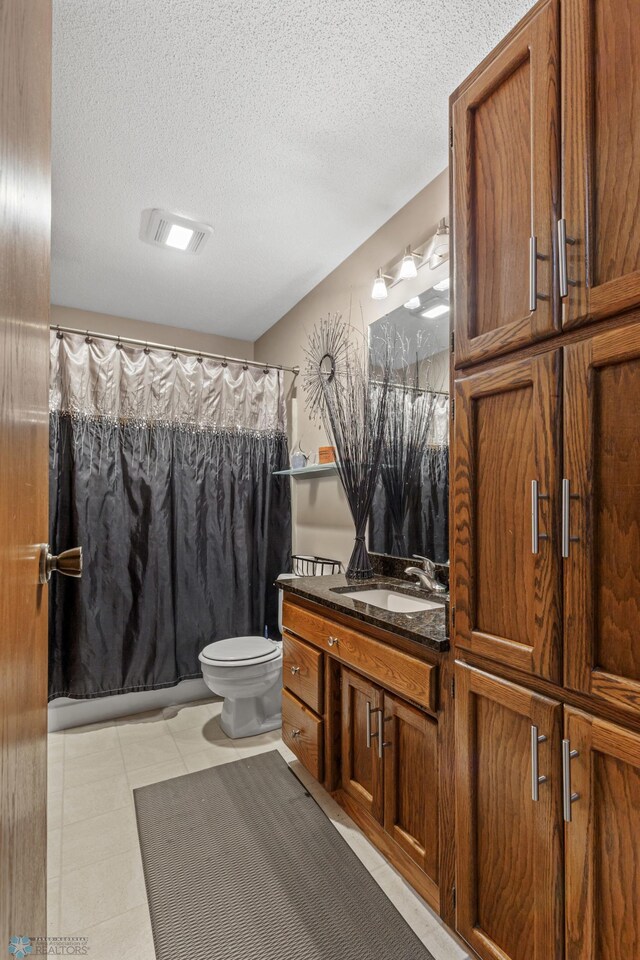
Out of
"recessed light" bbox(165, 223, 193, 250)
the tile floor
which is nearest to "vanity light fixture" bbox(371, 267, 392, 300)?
"recessed light" bbox(165, 223, 193, 250)

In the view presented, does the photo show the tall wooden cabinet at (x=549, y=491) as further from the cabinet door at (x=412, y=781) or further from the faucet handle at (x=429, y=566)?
the faucet handle at (x=429, y=566)

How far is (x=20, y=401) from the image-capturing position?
59cm

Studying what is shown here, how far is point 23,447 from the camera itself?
617 mm

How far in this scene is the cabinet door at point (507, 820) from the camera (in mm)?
938

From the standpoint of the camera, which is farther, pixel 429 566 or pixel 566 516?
pixel 429 566

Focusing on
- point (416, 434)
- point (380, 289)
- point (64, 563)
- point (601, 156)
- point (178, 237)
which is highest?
point (178, 237)

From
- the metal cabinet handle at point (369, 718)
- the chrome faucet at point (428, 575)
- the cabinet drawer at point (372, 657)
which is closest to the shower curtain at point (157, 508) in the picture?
the cabinet drawer at point (372, 657)

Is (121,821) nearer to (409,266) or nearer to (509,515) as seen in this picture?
(509,515)

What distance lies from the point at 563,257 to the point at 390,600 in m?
1.43

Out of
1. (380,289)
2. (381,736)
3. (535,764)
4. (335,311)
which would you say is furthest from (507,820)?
(335,311)

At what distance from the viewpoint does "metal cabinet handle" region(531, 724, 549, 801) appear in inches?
37.5

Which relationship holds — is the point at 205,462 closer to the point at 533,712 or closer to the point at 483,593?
the point at 483,593

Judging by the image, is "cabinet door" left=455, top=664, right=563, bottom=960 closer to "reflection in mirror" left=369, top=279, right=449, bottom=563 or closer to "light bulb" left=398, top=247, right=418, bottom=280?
"reflection in mirror" left=369, top=279, right=449, bottom=563

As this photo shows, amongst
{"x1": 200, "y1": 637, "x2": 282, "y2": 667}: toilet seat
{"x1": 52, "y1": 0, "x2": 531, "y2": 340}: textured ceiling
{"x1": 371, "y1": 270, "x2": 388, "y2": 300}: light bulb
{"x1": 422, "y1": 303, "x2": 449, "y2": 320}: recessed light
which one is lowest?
{"x1": 200, "y1": 637, "x2": 282, "y2": 667}: toilet seat
